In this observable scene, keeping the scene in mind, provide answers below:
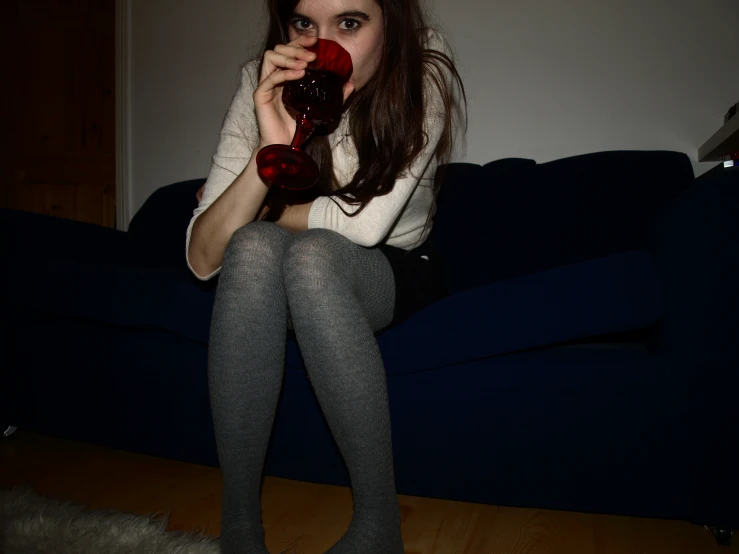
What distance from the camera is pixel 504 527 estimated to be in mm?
1038

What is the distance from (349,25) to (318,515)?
0.87 meters

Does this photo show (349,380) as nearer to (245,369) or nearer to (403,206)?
(245,369)

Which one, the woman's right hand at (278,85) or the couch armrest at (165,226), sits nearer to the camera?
the woman's right hand at (278,85)

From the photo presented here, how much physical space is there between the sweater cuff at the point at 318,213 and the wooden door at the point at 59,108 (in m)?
2.44

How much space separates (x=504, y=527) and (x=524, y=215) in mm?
789

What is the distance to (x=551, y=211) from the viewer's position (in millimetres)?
1480

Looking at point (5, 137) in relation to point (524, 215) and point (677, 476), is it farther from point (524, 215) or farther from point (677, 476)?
point (677, 476)

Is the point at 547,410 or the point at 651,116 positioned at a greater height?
the point at 651,116

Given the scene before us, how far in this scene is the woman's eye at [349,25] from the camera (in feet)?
3.08

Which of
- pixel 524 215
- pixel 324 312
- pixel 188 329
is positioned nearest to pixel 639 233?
pixel 524 215

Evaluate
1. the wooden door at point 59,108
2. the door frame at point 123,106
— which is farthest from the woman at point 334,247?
the wooden door at point 59,108

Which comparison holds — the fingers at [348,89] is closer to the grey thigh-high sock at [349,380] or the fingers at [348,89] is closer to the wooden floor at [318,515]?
the grey thigh-high sock at [349,380]

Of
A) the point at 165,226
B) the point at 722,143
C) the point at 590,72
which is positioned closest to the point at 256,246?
the point at 165,226

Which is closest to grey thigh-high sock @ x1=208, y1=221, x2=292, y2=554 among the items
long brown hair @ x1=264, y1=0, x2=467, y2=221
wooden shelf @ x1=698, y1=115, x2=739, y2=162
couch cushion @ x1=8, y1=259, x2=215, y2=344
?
long brown hair @ x1=264, y1=0, x2=467, y2=221
